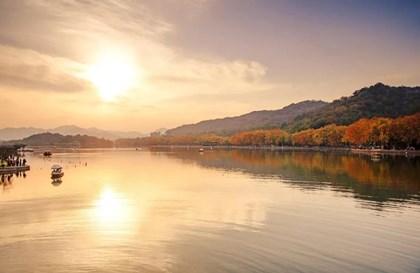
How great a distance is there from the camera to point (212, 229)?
1038 inches

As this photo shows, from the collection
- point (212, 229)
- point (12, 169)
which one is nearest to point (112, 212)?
point (212, 229)

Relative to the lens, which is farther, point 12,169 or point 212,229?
point 12,169

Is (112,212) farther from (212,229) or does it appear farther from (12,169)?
(12,169)

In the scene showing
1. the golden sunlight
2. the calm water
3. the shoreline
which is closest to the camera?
the calm water

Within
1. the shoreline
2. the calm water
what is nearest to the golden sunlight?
the calm water

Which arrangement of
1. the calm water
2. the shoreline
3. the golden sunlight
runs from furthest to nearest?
the shoreline, the golden sunlight, the calm water

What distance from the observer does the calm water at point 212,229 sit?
19438 mm

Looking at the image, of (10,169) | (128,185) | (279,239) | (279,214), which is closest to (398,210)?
(279,214)

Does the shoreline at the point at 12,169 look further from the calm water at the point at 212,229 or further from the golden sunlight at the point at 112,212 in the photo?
the golden sunlight at the point at 112,212

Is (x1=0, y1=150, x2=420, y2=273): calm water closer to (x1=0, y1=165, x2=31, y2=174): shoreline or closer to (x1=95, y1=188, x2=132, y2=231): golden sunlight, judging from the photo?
(x1=95, y1=188, x2=132, y2=231): golden sunlight

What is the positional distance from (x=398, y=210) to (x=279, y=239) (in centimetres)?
1388

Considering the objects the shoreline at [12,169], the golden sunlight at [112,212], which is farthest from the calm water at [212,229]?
the shoreline at [12,169]

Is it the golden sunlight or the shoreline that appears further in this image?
the shoreline

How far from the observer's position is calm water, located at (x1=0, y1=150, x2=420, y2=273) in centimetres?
1944
